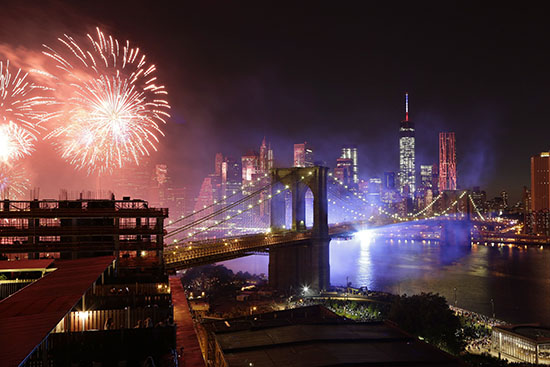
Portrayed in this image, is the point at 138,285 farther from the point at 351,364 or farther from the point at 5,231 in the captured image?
the point at 5,231

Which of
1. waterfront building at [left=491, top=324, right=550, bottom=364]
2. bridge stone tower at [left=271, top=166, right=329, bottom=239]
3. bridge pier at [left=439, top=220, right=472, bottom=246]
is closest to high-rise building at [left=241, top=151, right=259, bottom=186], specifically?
bridge pier at [left=439, top=220, right=472, bottom=246]

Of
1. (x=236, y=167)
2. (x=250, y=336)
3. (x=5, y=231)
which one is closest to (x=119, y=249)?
(x=5, y=231)

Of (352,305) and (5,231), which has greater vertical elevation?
(5,231)

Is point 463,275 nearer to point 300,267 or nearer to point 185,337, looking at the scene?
point 300,267

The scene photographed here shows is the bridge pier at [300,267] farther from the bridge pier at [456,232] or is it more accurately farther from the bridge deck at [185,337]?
the bridge pier at [456,232]

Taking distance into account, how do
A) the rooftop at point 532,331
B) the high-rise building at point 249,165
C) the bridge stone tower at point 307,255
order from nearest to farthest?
the rooftop at point 532,331
the bridge stone tower at point 307,255
the high-rise building at point 249,165

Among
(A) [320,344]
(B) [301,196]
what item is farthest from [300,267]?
(A) [320,344]

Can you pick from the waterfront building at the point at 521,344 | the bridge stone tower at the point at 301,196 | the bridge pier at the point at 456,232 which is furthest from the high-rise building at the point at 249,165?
the waterfront building at the point at 521,344
